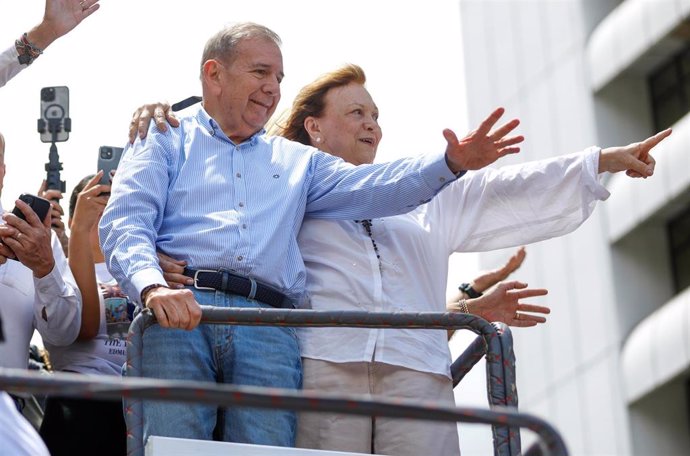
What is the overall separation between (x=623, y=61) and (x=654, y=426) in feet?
16.9

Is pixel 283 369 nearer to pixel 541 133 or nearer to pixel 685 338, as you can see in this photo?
pixel 685 338

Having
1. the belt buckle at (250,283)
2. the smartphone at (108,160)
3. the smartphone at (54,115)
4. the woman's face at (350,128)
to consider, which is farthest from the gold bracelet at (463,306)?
the smartphone at (54,115)

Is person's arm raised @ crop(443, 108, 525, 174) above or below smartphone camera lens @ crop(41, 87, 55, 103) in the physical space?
below

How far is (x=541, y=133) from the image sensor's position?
27.1m

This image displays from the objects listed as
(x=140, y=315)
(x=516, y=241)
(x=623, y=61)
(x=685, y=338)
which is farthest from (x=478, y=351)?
(x=623, y=61)

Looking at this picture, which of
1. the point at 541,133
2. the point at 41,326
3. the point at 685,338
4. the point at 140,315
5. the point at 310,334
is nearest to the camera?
the point at 140,315

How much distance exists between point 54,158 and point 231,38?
168 cm

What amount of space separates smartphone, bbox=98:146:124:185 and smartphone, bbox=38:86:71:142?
1.53 ft

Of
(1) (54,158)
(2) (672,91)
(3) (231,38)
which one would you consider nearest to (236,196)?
(3) (231,38)

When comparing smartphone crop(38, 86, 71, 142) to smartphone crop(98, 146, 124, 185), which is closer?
smartphone crop(98, 146, 124, 185)

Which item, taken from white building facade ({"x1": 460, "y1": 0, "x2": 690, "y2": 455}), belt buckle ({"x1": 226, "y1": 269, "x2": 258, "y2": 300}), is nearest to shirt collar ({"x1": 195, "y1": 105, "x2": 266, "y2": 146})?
belt buckle ({"x1": 226, "y1": 269, "x2": 258, "y2": 300})

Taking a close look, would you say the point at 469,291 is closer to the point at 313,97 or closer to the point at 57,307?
the point at 313,97

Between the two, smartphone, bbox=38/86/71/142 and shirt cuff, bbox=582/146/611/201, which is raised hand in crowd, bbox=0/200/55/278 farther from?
shirt cuff, bbox=582/146/611/201

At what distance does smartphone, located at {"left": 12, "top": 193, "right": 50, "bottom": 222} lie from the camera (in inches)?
255
